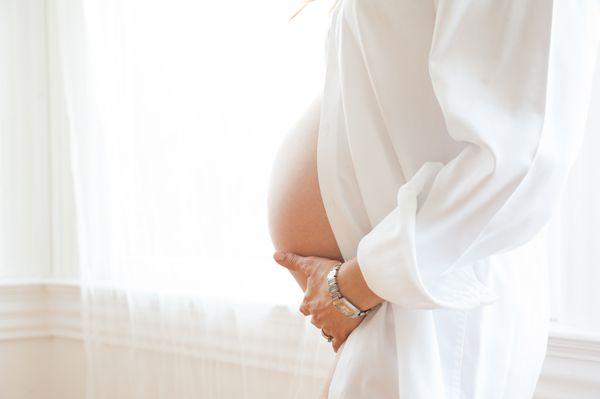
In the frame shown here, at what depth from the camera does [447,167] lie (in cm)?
81

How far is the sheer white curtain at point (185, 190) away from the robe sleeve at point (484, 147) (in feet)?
3.12

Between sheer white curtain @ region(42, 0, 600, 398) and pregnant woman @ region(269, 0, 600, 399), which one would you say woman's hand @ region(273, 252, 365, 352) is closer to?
pregnant woman @ region(269, 0, 600, 399)

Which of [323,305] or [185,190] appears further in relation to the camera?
[185,190]

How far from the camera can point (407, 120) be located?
0.87 m

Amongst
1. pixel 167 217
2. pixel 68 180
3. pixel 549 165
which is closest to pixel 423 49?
pixel 549 165

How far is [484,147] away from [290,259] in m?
0.37

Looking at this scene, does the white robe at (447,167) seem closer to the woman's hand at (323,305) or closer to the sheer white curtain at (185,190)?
the woman's hand at (323,305)


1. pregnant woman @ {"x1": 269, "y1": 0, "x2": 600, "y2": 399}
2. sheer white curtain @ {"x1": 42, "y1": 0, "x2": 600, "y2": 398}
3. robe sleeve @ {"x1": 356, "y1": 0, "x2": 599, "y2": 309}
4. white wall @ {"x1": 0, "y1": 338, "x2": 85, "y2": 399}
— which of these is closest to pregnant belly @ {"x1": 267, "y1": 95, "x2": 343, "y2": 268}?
pregnant woman @ {"x1": 269, "y1": 0, "x2": 600, "y2": 399}

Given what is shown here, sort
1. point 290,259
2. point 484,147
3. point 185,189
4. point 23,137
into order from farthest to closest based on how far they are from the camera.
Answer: point 23,137, point 185,189, point 290,259, point 484,147

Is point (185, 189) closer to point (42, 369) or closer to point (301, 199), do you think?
point (42, 369)

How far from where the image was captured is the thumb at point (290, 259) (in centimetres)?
102

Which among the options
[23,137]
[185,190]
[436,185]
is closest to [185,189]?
[185,190]

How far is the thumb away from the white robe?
97 mm

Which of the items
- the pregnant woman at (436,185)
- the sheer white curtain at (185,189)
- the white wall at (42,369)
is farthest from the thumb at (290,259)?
the white wall at (42,369)
